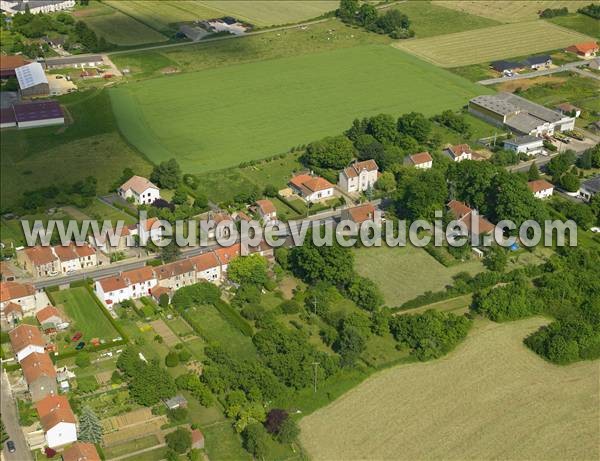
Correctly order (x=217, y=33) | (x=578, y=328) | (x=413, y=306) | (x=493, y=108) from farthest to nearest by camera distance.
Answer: (x=217, y=33)
(x=493, y=108)
(x=413, y=306)
(x=578, y=328)

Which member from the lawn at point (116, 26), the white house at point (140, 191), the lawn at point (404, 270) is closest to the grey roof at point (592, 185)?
the lawn at point (404, 270)

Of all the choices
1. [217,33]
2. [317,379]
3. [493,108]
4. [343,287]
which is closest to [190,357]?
[317,379]

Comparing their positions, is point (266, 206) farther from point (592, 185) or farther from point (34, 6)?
point (34, 6)

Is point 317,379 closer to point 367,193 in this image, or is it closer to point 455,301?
point 455,301

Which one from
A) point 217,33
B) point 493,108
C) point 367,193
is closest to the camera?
point 367,193

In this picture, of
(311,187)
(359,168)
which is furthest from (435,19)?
(311,187)

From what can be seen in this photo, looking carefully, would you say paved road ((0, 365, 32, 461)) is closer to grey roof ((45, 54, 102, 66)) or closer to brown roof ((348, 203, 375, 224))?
A: brown roof ((348, 203, 375, 224))
